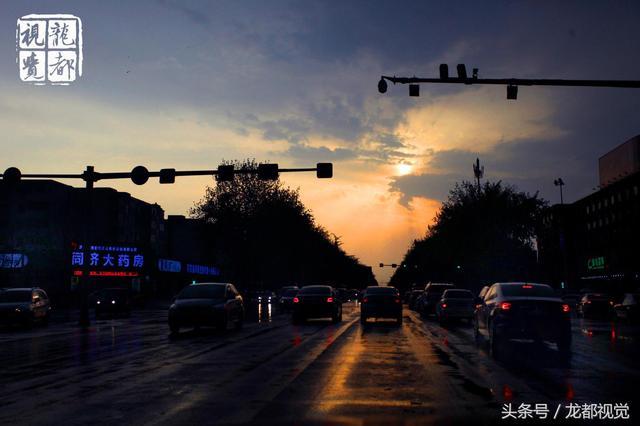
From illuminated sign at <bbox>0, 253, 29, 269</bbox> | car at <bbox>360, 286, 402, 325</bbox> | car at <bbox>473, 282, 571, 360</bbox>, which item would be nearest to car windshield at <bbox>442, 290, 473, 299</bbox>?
car at <bbox>360, 286, 402, 325</bbox>

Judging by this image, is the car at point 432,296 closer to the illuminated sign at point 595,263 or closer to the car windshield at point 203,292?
the car windshield at point 203,292

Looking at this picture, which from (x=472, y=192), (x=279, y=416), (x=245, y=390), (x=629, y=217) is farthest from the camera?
(x=629, y=217)

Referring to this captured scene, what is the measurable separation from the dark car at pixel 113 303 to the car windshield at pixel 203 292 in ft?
63.6

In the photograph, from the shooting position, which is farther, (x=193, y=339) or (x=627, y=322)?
(x=627, y=322)

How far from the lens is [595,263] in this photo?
3873 inches

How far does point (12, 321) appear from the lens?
1121 inches

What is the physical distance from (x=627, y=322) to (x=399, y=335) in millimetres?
14789

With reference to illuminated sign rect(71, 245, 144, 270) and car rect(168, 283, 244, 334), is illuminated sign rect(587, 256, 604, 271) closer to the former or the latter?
illuminated sign rect(71, 245, 144, 270)

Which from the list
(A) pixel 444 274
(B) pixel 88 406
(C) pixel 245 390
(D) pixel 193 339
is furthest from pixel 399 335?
(A) pixel 444 274

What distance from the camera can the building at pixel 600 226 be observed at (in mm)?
87625

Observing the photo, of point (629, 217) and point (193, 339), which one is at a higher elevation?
point (629, 217)

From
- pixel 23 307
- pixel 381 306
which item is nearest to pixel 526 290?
pixel 381 306

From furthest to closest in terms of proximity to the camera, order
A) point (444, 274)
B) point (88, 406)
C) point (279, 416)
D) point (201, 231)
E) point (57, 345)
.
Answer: point (444, 274) < point (201, 231) < point (57, 345) < point (88, 406) < point (279, 416)

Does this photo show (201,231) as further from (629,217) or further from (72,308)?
(629,217)
